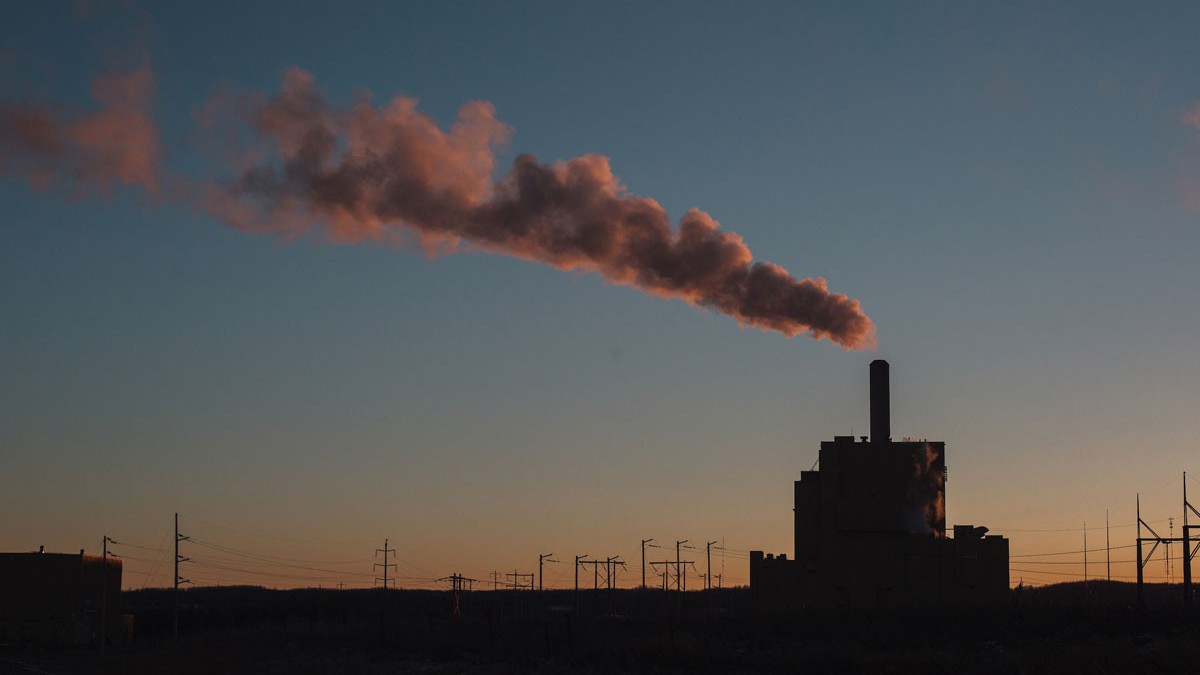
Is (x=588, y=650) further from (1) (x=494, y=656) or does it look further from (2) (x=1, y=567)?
(2) (x=1, y=567)

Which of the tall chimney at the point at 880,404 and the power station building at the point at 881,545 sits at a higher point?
the tall chimney at the point at 880,404

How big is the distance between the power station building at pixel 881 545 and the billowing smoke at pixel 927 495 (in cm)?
5

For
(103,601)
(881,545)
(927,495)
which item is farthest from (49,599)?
(927,495)

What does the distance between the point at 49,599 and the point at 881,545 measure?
156ft

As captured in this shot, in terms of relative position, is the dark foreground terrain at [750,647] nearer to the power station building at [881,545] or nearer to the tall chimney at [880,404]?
the power station building at [881,545]

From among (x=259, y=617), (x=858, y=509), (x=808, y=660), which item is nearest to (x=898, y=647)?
(x=808, y=660)

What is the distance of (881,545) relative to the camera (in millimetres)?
68750

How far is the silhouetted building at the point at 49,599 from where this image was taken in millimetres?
83250

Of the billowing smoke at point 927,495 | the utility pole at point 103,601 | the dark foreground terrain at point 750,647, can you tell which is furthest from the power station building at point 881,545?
the utility pole at point 103,601

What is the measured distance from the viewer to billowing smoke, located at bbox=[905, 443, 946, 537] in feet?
228

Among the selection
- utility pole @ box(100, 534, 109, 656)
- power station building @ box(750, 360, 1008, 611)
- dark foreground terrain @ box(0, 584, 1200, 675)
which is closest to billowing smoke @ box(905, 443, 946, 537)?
power station building @ box(750, 360, 1008, 611)

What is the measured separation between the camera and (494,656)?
55812 millimetres

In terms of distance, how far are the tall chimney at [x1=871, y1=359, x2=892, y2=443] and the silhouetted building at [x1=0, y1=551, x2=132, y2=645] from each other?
4349cm

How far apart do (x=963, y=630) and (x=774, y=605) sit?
1959 centimetres
